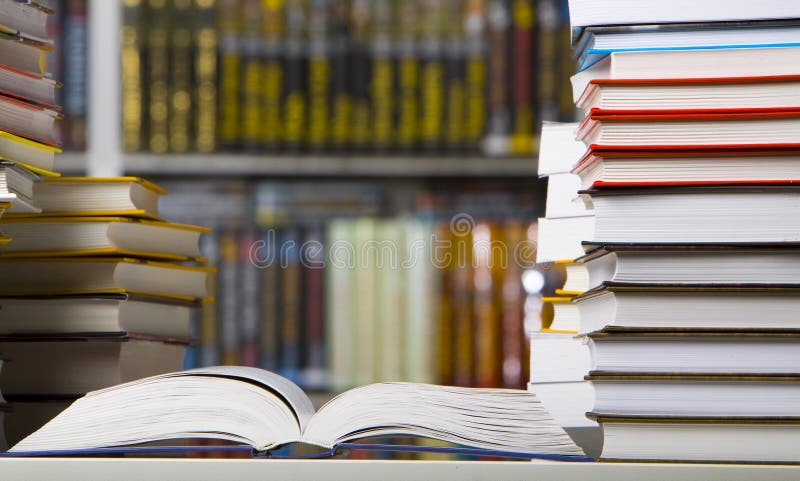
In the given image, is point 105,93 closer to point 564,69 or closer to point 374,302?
point 374,302

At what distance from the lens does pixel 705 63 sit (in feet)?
2.20

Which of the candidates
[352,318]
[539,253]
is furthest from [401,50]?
[539,253]

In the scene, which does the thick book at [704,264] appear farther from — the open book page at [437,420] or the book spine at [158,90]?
the book spine at [158,90]

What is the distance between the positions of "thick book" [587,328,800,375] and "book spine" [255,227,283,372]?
1470mm

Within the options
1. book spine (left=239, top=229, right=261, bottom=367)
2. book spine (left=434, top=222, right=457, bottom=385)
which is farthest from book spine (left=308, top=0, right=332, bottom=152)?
book spine (left=434, top=222, right=457, bottom=385)

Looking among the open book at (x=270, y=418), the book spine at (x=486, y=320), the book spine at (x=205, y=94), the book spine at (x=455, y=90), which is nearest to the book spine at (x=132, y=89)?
the book spine at (x=205, y=94)

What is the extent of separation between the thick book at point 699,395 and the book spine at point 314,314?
1460 millimetres

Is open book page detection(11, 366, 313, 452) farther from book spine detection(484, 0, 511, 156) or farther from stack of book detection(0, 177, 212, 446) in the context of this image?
book spine detection(484, 0, 511, 156)

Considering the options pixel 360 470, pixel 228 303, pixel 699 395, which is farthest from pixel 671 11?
pixel 228 303

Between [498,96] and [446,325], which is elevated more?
[498,96]

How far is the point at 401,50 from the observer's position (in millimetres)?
2084

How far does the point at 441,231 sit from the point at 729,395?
4.86 feet

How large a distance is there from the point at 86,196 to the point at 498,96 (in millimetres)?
1318

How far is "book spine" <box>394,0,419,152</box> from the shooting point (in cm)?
207
